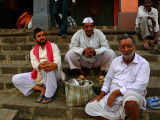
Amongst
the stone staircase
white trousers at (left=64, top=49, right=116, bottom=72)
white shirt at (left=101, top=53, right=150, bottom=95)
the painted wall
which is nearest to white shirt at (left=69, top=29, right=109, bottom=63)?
white trousers at (left=64, top=49, right=116, bottom=72)

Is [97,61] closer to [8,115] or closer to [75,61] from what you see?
[75,61]

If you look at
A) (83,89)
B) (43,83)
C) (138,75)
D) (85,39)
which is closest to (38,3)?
(85,39)

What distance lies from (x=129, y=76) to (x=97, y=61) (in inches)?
39.0

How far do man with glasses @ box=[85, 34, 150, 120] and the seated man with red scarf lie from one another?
74 cm

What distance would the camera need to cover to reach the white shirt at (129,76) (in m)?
1.95

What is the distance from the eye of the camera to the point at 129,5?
4.52 meters

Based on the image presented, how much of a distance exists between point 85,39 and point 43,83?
1225mm

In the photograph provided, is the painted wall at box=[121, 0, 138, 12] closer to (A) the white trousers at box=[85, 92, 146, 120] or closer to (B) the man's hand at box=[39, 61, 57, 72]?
(B) the man's hand at box=[39, 61, 57, 72]

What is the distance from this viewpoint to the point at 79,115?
231cm

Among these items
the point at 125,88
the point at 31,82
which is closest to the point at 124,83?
the point at 125,88

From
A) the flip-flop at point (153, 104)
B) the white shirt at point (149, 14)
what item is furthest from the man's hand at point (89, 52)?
the white shirt at point (149, 14)

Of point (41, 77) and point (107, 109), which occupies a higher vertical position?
point (41, 77)

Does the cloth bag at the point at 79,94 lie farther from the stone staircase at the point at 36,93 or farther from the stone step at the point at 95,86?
the stone step at the point at 95,86

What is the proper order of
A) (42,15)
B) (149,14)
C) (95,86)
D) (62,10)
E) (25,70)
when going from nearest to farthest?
(95,86)
(25,70)
(149,14)
(62,10)
(42,15)
